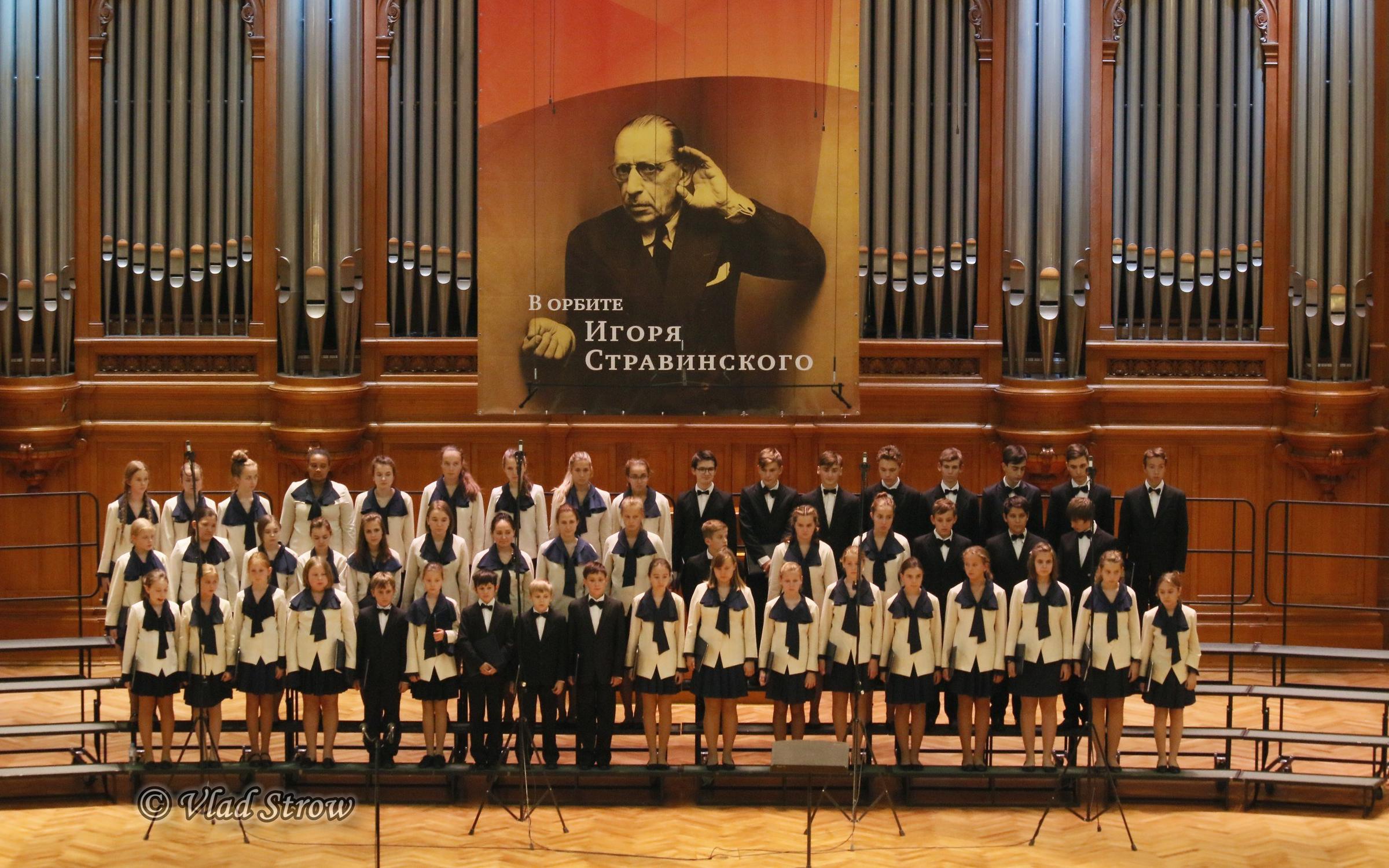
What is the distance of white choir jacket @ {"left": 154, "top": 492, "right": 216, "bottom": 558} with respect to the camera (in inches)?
391

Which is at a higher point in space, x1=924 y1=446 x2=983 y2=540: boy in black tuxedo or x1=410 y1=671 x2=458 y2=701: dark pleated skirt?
x1=924 y1=446 x2=983 y2=540: boy in black tuxedo

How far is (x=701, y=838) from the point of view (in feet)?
28.8

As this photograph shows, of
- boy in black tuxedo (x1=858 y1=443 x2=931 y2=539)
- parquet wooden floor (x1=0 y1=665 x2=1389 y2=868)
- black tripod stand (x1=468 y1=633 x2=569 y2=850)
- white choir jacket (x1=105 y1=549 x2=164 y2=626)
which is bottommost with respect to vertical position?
parquet wooden floor (x1=0 y1=665 x2=1389 y2=868)

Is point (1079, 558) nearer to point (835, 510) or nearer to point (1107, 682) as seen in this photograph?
point (1107, 682)

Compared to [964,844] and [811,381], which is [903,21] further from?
[964,844]

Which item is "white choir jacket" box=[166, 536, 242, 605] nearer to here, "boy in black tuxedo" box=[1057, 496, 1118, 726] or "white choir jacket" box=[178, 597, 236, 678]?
"white choir jacket" box=[178, 597, 236, 678]

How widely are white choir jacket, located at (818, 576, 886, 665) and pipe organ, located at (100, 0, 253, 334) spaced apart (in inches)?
176

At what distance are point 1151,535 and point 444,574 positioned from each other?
12.2 feet

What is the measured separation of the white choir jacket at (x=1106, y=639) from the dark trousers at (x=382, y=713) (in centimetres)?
334

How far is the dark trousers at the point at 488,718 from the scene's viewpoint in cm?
923

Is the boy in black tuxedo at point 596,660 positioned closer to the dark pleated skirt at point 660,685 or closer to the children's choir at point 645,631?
the children's choir at point 645,631

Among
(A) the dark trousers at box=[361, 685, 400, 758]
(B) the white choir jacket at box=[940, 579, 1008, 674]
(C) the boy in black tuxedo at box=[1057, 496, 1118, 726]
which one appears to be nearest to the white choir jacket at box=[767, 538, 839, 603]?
(B) the white choir jacket at box=[940, 579, 1008, 674]

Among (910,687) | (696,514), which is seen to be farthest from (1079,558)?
(696,514)

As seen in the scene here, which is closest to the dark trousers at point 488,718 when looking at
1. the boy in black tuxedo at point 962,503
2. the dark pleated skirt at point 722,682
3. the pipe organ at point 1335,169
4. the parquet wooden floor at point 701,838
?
the parquet wooden floor at point 701,838
